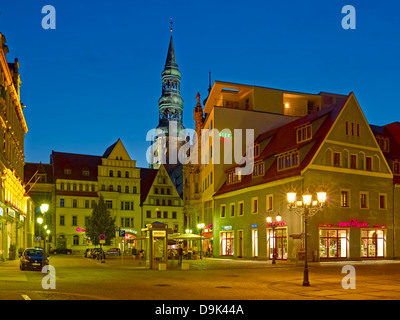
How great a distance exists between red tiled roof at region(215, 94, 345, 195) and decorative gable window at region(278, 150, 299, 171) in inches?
15.7

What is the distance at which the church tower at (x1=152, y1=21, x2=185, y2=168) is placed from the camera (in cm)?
14998

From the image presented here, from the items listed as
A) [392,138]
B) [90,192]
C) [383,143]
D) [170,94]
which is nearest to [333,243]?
[383,143]

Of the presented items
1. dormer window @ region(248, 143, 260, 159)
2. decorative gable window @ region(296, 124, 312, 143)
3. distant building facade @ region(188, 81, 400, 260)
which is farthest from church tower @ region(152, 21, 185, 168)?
decorative gable window @ region(296, 124, 312, 143)

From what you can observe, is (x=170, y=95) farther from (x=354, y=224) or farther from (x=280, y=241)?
(x=354, y=224)

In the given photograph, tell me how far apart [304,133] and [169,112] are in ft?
346

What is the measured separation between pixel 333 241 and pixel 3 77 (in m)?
33.4

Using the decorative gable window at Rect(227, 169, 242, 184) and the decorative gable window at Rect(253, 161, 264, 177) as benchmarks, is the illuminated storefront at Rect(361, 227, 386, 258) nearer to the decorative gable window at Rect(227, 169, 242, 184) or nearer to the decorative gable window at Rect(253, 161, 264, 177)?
the decorative gable window at Rect(253, 161, 264, 177)

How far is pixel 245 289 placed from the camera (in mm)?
21609

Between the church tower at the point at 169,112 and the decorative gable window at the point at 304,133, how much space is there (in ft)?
323

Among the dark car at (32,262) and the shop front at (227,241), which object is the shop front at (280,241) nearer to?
the shop front at (227,241)

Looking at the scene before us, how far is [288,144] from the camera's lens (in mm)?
51875

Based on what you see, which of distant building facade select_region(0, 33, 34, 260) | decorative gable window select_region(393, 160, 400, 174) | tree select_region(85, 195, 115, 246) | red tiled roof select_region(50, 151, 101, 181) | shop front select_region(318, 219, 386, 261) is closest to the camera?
shop front select_region(318, 219, 386, 261)

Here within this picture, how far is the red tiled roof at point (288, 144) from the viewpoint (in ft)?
155

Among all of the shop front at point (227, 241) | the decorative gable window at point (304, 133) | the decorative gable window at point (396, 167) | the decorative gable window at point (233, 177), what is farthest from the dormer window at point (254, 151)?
the decorative gable window at point (396, 167)
